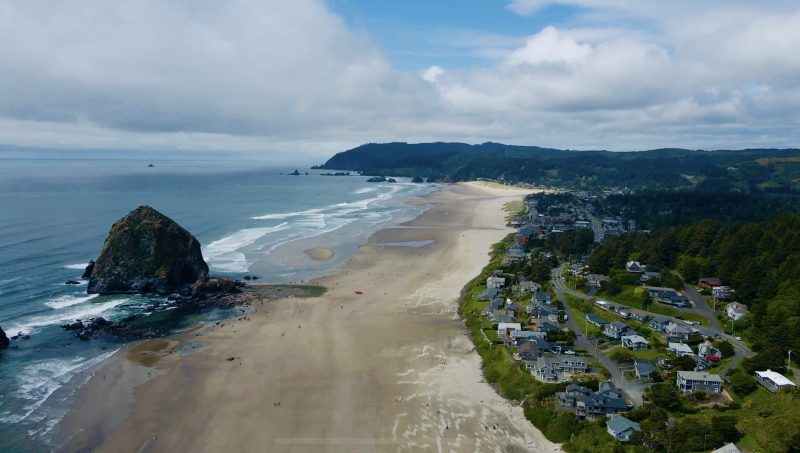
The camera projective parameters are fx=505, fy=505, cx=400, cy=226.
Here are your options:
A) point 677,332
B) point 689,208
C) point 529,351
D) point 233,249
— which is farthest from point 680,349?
point 689,208

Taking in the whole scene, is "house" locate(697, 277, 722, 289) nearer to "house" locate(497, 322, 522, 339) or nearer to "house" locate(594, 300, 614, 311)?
"house" locate(594, 300, 614, 311)

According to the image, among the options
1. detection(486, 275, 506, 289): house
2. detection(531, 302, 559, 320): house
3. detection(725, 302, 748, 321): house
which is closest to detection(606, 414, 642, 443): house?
detection(531, 302, 559, 320): house

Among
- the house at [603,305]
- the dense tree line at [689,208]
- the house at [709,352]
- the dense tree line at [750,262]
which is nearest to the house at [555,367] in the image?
the house at [709,352]

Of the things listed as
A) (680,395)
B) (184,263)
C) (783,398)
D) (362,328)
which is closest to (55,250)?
(184,263)

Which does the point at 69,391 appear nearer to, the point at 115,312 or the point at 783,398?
the point at 115,312

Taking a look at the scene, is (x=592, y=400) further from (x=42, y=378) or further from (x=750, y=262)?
(x=42, y=378)
